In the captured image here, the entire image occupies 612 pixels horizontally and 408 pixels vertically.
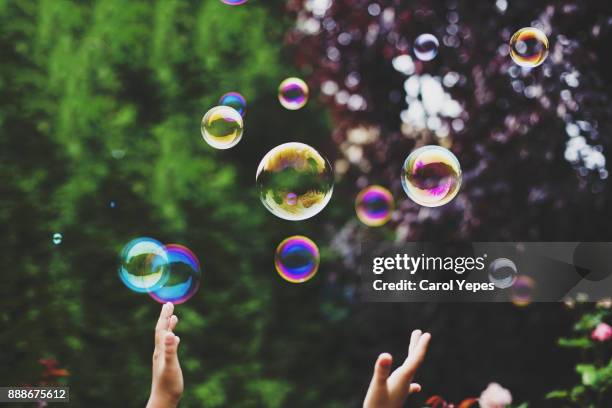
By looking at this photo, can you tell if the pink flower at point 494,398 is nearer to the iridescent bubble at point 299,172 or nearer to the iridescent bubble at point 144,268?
the iridescent bubble at point 299,172

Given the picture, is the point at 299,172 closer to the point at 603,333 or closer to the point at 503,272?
the point at 503,272

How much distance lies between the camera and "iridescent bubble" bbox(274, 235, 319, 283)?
4.06 m

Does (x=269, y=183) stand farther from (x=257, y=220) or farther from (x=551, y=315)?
(x=257, y=220)

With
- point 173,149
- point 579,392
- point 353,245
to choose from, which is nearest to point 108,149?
point 173,149

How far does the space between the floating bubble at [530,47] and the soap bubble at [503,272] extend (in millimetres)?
1204

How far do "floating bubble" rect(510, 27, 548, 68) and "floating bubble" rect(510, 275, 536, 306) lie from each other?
1.25 meters

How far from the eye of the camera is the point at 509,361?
5.09 metres

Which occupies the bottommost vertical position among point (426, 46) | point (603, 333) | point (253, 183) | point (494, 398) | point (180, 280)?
point (494, 398)

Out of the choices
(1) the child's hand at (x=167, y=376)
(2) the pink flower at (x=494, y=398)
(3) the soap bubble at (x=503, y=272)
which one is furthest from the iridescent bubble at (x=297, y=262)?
(1) the child's hand at (x=167, y=376)

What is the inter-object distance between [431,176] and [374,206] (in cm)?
65

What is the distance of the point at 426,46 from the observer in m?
4.11

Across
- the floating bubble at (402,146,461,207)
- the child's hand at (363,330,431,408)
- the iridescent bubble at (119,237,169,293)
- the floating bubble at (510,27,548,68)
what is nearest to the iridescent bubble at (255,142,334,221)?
the floating bubble at (402,146,461,207)

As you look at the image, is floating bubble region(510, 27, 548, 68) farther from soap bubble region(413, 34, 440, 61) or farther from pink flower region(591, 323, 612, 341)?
pink flower region(591, 323, 612, 341)

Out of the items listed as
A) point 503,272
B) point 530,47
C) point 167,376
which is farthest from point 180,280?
point 167,376
